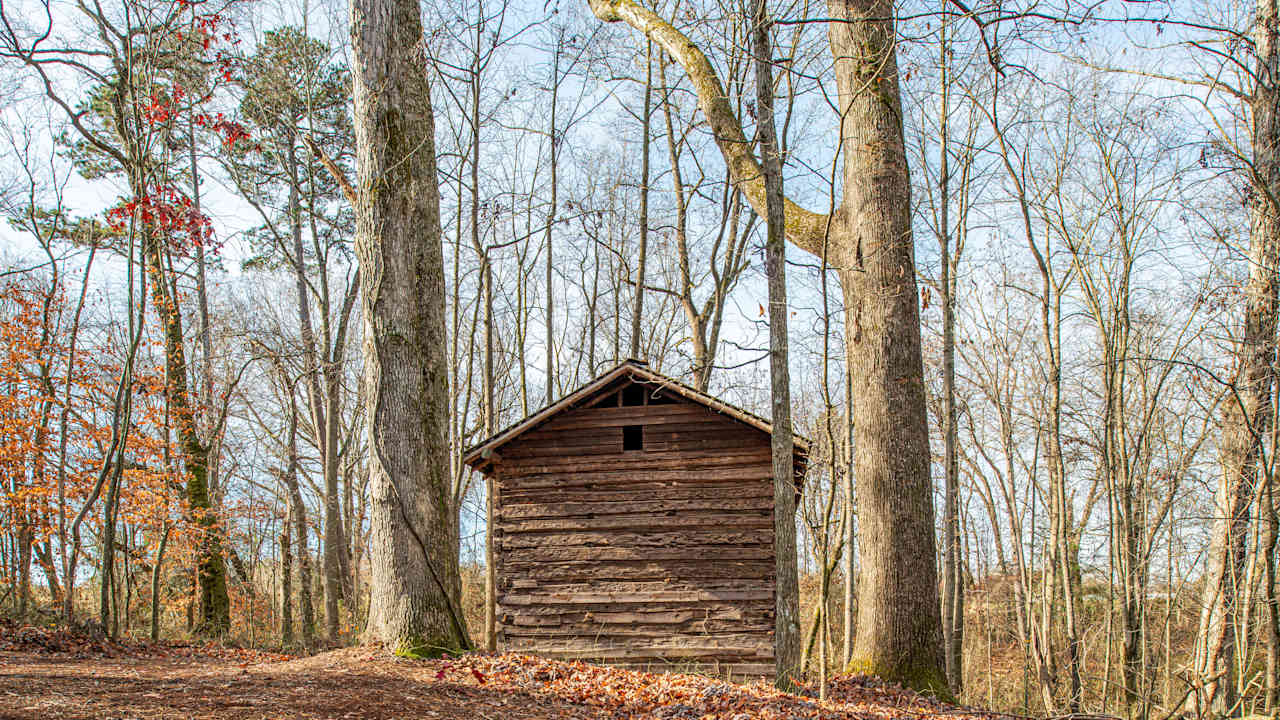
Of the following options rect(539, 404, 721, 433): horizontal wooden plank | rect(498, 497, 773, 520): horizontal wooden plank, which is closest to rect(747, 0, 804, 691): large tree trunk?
rect(498, 497, 773, 520): horizontal wooden plank

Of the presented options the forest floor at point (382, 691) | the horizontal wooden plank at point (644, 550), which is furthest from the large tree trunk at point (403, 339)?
the horizontal wooden plank at point (644, 550)

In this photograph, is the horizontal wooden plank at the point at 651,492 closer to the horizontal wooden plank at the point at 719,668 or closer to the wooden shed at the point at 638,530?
the wooden shed at the point at 638,530

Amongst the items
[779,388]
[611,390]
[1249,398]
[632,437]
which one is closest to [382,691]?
[779,388]

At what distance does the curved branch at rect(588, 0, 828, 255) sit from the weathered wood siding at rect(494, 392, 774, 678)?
3.37 metres

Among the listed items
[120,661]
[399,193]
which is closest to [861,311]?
[399,193]

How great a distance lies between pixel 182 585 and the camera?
1766 cm

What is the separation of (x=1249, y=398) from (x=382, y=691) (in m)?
9.47

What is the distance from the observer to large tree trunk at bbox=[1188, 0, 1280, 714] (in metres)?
8.38

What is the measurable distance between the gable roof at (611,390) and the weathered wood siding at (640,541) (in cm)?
28

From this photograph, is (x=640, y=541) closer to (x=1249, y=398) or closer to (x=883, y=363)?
(x=883, y=363)

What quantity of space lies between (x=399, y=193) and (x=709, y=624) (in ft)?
24.5

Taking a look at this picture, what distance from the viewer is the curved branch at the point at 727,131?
945 cm

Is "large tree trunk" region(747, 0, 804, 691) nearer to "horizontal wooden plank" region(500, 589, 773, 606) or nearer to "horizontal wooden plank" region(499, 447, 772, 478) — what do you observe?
"horizontal wooden plank" region(500, 589, 773, 606)

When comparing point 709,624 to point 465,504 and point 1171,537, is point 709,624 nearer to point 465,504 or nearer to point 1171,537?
point 1171,537
